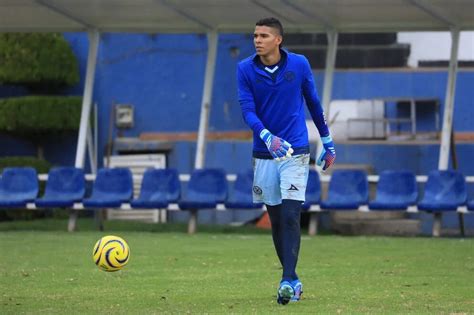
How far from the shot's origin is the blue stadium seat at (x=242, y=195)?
20.8m

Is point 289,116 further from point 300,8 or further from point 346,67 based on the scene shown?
point 346,67

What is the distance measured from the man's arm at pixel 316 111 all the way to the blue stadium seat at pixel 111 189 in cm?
1121

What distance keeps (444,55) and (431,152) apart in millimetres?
3468

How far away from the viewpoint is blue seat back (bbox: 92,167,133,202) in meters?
21.5

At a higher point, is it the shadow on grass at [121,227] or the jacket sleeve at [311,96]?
the jacket sleeve at [311,96]

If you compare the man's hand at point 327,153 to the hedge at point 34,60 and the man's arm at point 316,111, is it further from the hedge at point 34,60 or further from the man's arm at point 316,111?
the hedge at point 34,60

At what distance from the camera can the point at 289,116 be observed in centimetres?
→ 998

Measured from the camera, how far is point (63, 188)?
2180cm

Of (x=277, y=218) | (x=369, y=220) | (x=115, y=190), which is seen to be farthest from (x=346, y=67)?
(x=277, y=218)

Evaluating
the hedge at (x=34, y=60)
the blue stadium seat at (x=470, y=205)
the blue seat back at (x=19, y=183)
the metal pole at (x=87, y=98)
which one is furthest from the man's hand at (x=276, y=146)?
the hedge at (x=34, y=60)

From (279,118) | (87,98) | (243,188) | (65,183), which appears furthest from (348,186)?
(279,118)

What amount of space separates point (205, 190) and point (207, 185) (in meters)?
0.12

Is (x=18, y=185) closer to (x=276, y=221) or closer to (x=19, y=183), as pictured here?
(x=19, y=183)

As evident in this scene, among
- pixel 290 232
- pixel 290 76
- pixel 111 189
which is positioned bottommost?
pixel 111 189
